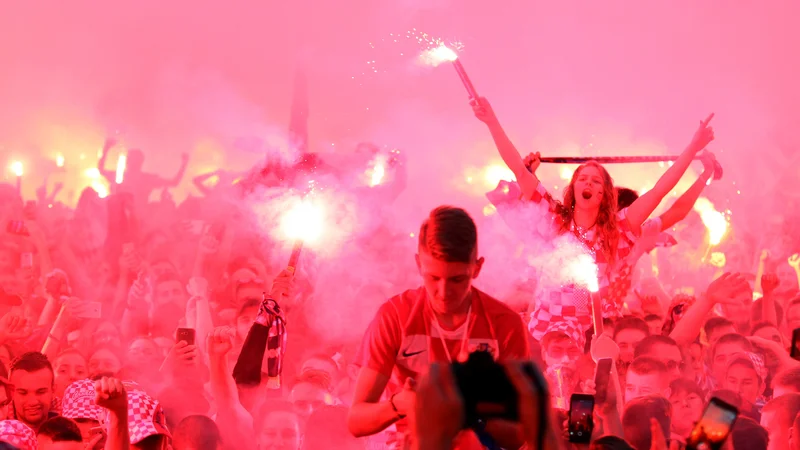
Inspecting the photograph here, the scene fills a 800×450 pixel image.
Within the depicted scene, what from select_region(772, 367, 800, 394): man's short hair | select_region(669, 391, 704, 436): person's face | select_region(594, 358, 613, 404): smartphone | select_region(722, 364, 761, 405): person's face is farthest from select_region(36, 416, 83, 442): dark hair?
select_region(772, 367, 800, 394): man's short hair

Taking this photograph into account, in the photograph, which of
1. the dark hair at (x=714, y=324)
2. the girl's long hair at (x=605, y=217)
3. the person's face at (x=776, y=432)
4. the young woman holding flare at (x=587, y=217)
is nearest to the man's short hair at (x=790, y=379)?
the person's face at (x=776, y=432)

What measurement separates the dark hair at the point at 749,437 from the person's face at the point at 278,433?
1977 mm

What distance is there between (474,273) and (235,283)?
3.25 metres

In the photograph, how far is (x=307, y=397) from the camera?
4766 mm

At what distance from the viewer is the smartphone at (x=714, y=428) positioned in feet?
7.36

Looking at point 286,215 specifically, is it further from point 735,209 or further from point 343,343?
point 735,209

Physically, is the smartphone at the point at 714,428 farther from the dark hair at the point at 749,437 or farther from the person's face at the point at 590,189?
the person's face at the point at 590,189

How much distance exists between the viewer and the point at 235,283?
19.2 ft

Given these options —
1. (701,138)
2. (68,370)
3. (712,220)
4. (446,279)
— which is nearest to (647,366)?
(701,138)

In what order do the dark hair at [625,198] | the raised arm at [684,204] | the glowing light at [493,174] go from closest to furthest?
the dark hair at [625,198] → the raised arm at [684,204] → the glowing light at [493,174]

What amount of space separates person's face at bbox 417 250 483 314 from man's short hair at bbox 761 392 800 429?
185cm

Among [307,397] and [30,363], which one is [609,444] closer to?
[307,397]

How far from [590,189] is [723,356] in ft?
3.80

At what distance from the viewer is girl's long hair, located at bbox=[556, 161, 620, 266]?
15.2ft
